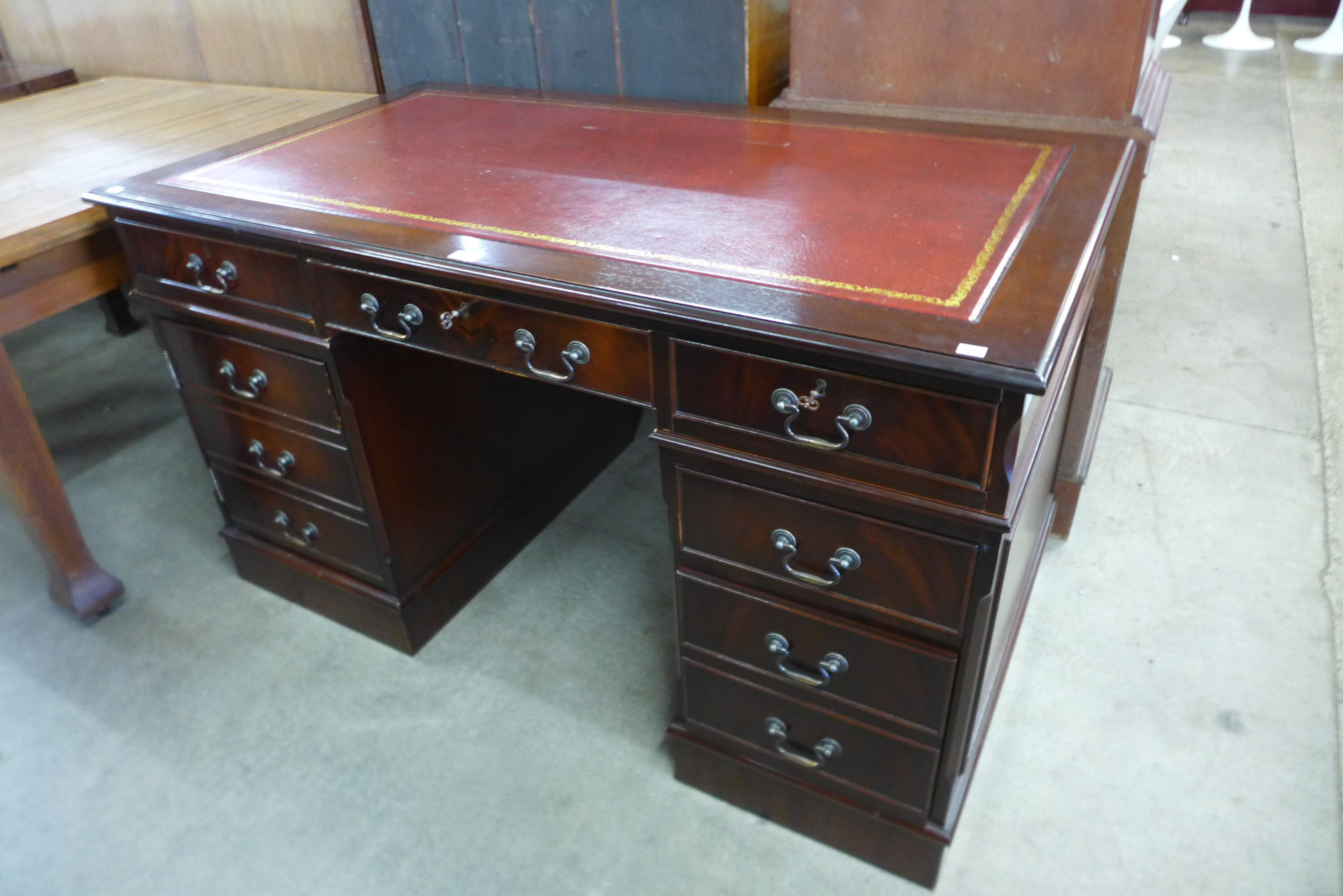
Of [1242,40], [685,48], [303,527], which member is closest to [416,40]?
[685,48]

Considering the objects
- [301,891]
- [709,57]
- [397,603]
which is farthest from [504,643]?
[709,57]

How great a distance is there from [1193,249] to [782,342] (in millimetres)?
2732

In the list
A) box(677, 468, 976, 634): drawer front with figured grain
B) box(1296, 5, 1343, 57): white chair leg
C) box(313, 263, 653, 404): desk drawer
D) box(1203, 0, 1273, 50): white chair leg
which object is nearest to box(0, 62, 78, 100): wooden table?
box(313, 263, 653, 404): desk drawer

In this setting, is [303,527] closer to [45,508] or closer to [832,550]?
[45,508]

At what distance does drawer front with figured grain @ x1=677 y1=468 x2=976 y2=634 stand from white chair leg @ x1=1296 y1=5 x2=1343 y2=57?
578 centimetres

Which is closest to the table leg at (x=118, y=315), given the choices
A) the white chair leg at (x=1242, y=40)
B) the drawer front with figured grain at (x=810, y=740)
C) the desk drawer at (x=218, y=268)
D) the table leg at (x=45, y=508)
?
the table leg at (x=45, y=508)

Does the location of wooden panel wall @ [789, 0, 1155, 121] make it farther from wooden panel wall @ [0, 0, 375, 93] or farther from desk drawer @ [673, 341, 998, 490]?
wooden panel wall @ [0, 0, 375, 93]

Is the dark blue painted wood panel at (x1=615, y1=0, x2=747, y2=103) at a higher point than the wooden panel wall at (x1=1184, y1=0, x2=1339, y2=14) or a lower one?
higher

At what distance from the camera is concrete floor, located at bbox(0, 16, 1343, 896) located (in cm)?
135

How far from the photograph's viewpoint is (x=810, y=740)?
50.3 inches

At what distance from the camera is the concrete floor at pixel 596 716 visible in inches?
53.0

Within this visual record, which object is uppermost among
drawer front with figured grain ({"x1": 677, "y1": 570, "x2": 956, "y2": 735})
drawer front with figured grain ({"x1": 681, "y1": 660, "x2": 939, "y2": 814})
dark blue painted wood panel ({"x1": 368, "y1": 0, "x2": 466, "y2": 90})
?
dark blue painted wood panel ({"x1": 368, "y1": 0, "x2": 466, "y2": 90})

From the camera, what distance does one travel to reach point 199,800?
4.80ft

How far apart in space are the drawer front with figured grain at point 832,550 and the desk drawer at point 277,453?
25.7 inches
